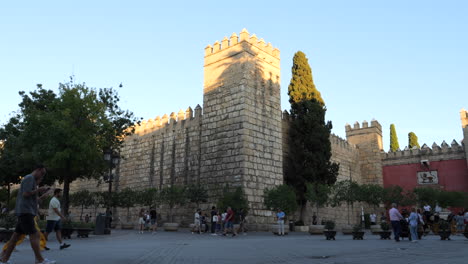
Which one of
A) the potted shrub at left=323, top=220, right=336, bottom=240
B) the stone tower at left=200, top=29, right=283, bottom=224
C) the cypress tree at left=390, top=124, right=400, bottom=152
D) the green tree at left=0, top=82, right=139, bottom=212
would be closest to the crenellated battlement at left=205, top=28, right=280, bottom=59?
the stone tower at left=200, top=29, right=283, bottom=224

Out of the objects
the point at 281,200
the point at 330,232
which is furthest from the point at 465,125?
the point at 330,232

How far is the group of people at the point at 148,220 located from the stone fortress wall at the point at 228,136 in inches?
80.6

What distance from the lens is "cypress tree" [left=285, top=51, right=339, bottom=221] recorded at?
2202 cm

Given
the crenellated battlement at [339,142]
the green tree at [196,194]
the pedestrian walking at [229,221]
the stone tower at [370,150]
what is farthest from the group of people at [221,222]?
the stone tower at [370,150]

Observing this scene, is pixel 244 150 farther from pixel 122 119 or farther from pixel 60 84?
pixel 60 84

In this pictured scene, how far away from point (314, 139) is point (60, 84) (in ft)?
44.0

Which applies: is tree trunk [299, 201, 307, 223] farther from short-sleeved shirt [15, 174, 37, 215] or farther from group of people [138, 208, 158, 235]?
short-sleeved shirt [15, 174, 37, 215]

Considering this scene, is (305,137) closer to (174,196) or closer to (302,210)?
(302,210)

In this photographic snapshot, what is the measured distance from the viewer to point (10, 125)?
2173 centimetres

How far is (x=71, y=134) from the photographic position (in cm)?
1695

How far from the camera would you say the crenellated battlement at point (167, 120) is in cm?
2264

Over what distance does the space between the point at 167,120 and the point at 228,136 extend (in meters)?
6.97

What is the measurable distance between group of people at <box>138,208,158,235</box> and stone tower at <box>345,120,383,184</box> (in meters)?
19.8

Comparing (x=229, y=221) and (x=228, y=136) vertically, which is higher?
(x=228, y=136)
